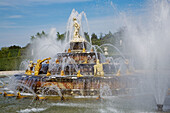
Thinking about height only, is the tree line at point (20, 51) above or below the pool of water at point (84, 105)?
above

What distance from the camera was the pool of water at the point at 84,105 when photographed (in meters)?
7.41

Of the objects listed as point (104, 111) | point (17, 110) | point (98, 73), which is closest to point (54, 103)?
point (17, 110)

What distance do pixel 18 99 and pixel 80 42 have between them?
798 centimetres

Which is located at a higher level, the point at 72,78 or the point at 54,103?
the point at 72,78

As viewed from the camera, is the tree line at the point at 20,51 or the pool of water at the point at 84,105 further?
the tree line at the point at 20,51

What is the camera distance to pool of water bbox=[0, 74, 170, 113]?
7414 mm

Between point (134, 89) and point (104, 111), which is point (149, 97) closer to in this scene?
point (134, 89)

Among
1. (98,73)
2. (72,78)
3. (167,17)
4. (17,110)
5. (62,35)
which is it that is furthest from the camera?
(62,35)

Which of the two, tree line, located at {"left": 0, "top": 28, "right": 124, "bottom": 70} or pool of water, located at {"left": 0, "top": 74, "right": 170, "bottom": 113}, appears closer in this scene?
pool of water, located at {"left": 0, "top": 74, "right": 170, "bottom": 113}

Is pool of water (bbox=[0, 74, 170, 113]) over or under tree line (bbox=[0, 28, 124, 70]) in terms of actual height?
under

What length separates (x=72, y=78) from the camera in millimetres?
10117

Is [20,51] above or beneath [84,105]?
above

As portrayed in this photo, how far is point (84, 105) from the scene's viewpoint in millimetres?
8133

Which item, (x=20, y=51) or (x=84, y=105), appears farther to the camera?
(x=20, y=51)
